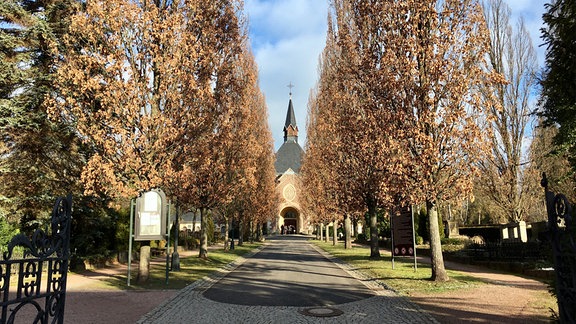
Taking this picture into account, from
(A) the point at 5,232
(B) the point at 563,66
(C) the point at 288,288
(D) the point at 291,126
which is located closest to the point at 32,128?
(A) the point at 5,232

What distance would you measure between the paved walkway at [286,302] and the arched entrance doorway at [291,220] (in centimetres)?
6697

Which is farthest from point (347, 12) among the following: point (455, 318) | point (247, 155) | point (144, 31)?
point (455, 318)

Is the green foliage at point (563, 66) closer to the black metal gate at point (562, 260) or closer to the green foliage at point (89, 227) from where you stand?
the black metal gate at point (562, 260)

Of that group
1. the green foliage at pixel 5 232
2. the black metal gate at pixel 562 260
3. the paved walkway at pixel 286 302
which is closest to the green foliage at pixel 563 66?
the paved walkway at pixel 286 302

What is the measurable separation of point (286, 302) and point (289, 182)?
229ft

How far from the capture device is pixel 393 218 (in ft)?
52.9

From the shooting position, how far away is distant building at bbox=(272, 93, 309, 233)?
77938 millimetres

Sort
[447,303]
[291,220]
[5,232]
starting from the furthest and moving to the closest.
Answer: [291,220] < [5,232] < [447,303]

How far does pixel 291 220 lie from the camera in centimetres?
8394

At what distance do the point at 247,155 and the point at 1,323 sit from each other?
21.1 meters

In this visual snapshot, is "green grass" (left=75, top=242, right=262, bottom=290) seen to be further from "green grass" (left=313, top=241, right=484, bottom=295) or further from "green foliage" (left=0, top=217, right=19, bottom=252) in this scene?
"green grass" (left=313, top=241, right=484, bottom=295)

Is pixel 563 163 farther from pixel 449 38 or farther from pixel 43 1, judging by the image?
pixel 43 1

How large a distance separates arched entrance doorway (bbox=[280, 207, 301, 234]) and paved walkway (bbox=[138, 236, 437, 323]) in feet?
220

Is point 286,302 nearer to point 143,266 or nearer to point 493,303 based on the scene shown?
point 493,303
